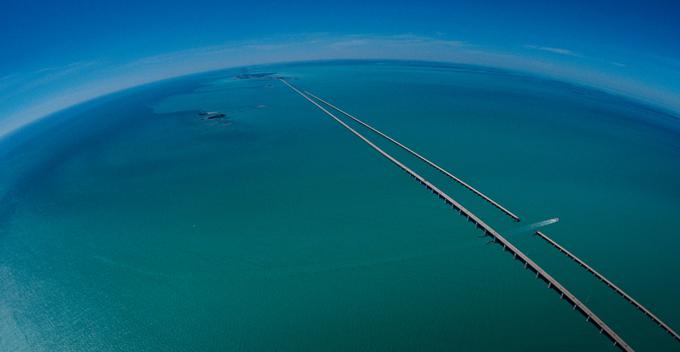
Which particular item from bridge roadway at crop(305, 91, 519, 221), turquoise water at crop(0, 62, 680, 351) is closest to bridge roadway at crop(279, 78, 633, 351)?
turquoise water at crop(0, 62, 680, 351)

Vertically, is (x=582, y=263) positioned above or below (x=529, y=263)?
below

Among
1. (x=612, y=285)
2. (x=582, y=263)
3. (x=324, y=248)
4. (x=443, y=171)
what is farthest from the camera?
(x=443, y=171)

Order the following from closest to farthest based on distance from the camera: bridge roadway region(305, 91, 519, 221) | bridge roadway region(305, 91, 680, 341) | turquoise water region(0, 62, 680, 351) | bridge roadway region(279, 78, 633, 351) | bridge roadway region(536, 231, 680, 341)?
bridge roadway region(279, 78, 633, 351) → bridge roadway region(536, 231, 680, 341) → bridge roadway region(305, 91, 680, 341) → turquoise water region(0, 62, 680, 351) → bridge roadway region(305, 91, 519, 221)

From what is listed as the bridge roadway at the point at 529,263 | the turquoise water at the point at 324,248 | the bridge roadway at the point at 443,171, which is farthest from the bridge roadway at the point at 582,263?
the bridge roadway at the point at 529,263

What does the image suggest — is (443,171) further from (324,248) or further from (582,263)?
(324,248)

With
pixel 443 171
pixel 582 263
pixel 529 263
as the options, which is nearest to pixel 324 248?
pixel 529 263

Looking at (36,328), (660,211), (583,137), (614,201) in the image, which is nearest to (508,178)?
(614,201)

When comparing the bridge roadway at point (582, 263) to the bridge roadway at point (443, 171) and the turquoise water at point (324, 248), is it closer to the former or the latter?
the bridge roadway at point (443, 171)

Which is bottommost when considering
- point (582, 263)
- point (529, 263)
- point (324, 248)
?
point (324, 248)

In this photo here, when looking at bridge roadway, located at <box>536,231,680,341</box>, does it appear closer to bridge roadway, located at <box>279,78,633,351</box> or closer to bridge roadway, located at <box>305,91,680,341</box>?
bridge roadway, located at <box>305,91,680,341</box>

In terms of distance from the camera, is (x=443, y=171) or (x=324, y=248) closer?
(x=324, y=248)
